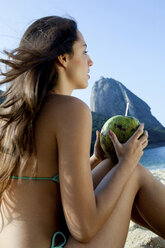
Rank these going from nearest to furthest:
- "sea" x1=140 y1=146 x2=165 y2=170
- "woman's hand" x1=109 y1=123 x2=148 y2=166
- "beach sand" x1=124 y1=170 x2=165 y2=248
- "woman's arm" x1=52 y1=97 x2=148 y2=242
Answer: "woman's arm" x1=52 y1=97 x2=148 y2=242 → "woman's hand" x1=109 y1=123 x2=148 y2=166 → "beach sand" x1=124 y1=170 x2=165 y2=248 → "sea" x1=140 y1=146 x2=165 y2=170

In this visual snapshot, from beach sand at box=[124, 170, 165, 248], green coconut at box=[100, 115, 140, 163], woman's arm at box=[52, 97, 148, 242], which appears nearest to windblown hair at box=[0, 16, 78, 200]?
woman's arm at box=[52, 97, 148, 242]

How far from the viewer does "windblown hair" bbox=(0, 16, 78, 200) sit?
1265mm

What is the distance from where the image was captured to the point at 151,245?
6.57 ft

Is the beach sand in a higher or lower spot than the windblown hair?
lower

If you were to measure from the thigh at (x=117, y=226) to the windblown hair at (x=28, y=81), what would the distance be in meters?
0.45

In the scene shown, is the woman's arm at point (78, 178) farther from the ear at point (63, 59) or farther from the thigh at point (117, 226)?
the ear at point (63, 59)

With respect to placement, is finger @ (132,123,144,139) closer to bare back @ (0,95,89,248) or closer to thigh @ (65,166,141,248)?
thigh @ (65,166,141,248)

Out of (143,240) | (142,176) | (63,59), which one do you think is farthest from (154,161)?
(63,59)

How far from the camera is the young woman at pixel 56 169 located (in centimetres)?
111

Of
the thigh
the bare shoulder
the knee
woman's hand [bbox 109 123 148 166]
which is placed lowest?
the thigh

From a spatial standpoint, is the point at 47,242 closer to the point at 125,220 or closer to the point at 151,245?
the point at 125,220

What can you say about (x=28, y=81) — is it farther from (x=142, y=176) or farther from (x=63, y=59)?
(x=142, y=176)

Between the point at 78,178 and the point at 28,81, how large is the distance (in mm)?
625

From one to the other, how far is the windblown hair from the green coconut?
0.58 metres
